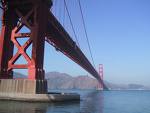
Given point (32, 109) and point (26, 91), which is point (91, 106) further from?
point (32, 109)

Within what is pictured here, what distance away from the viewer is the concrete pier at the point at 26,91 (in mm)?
23094

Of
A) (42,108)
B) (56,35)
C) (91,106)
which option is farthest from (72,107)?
(56,35)

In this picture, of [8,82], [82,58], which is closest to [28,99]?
[8,82]

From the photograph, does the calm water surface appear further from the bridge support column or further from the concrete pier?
the bridge support column

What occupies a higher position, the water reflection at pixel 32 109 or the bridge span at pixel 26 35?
the bridge span at pixel 26 35

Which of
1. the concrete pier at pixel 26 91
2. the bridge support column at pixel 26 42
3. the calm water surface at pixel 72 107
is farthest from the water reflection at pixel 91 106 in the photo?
the bridge support column at pixel 26 42

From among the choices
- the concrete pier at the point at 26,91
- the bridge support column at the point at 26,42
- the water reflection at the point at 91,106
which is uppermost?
the bridge support column at the point at 26,42

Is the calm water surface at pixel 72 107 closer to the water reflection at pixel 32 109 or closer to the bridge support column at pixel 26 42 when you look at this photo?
the water reflection at pixel 32 109

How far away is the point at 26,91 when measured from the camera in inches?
926

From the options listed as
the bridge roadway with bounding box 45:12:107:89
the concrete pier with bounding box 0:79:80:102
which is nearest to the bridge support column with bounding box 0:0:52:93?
the concrete pier with bounding box 0:79:80:102

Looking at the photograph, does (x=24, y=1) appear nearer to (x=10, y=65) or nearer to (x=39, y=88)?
(x=10, y=65)

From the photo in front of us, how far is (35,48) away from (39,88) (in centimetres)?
361

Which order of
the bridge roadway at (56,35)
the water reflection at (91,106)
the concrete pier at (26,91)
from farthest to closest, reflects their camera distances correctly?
the bridge roadway at (56,35) → the concrete pier at (26,91) → the water reflection at (91,106)

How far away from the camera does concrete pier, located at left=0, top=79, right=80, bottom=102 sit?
23.1 m
